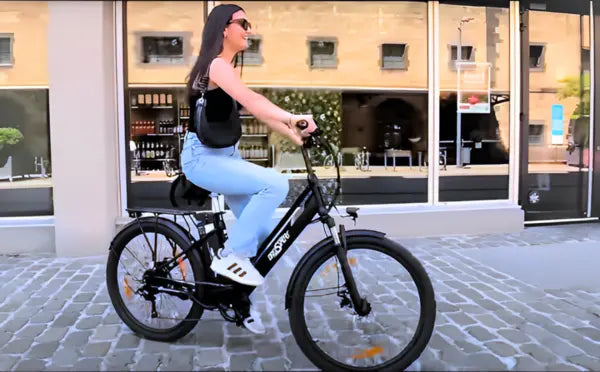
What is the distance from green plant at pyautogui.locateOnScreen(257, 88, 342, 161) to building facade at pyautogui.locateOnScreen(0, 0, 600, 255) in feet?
0.10

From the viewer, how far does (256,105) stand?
3.09 metres

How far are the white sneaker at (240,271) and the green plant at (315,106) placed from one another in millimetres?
3859

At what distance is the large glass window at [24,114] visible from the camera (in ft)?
20.8

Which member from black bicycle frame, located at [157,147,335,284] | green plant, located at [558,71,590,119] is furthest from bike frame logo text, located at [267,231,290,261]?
green plant, located at [558,71,590,119]

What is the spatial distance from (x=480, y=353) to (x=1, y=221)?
17.2ft

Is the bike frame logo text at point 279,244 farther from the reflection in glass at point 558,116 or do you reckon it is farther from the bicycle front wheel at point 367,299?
the reflection in glass at point 558,116

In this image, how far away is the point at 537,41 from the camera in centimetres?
747

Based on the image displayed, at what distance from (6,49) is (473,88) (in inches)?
224

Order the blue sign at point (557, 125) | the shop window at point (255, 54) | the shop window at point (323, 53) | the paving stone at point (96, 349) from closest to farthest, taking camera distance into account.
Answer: the paving stone at point (96, 349)
the shop window at point (255, 54)
the shop window at point (323, 53)
the blue sign at point (557, 125)

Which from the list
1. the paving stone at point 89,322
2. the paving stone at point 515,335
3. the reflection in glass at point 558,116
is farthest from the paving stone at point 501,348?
the reflection in glass at point 558,116

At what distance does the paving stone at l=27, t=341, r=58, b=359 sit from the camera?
3.40m

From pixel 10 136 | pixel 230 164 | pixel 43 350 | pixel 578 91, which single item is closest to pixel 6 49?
pixel 10 136

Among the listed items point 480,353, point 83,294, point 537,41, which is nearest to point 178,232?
point 83,294

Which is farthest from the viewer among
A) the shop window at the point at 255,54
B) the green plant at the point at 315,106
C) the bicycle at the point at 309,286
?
the green plant at the point at 315,106
